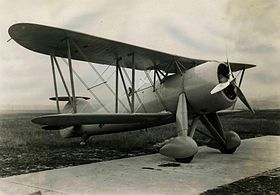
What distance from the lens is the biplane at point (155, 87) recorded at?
3.85 m

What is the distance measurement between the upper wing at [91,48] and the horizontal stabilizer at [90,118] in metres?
0.87

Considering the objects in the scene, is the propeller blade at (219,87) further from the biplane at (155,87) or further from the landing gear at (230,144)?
the landing gear at (230,144)

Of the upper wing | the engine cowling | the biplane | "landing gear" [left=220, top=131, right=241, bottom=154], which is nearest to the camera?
the upper wing

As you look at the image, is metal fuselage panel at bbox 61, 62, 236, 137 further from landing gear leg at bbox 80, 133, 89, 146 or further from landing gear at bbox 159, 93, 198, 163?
landing gear leg at bbox 80, 133, 89, 146

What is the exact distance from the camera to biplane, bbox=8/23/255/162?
3.85 metres

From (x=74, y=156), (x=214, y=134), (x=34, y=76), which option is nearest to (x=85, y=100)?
(x=74, y=156)

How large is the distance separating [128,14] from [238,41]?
108 cm

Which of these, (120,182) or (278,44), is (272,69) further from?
(120,182)

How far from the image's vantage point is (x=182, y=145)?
4477 millimetres

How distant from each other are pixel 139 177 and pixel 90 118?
3.22 feet

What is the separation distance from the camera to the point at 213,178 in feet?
11.4

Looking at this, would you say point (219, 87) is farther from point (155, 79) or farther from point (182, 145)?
point (155, 79)

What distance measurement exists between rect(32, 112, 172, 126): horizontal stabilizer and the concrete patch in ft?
1.83

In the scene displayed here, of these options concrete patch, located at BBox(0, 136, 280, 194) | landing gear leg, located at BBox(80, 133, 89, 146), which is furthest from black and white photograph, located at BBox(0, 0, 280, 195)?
landing gear leg, located at BBox(80, 133, 89, 146)
